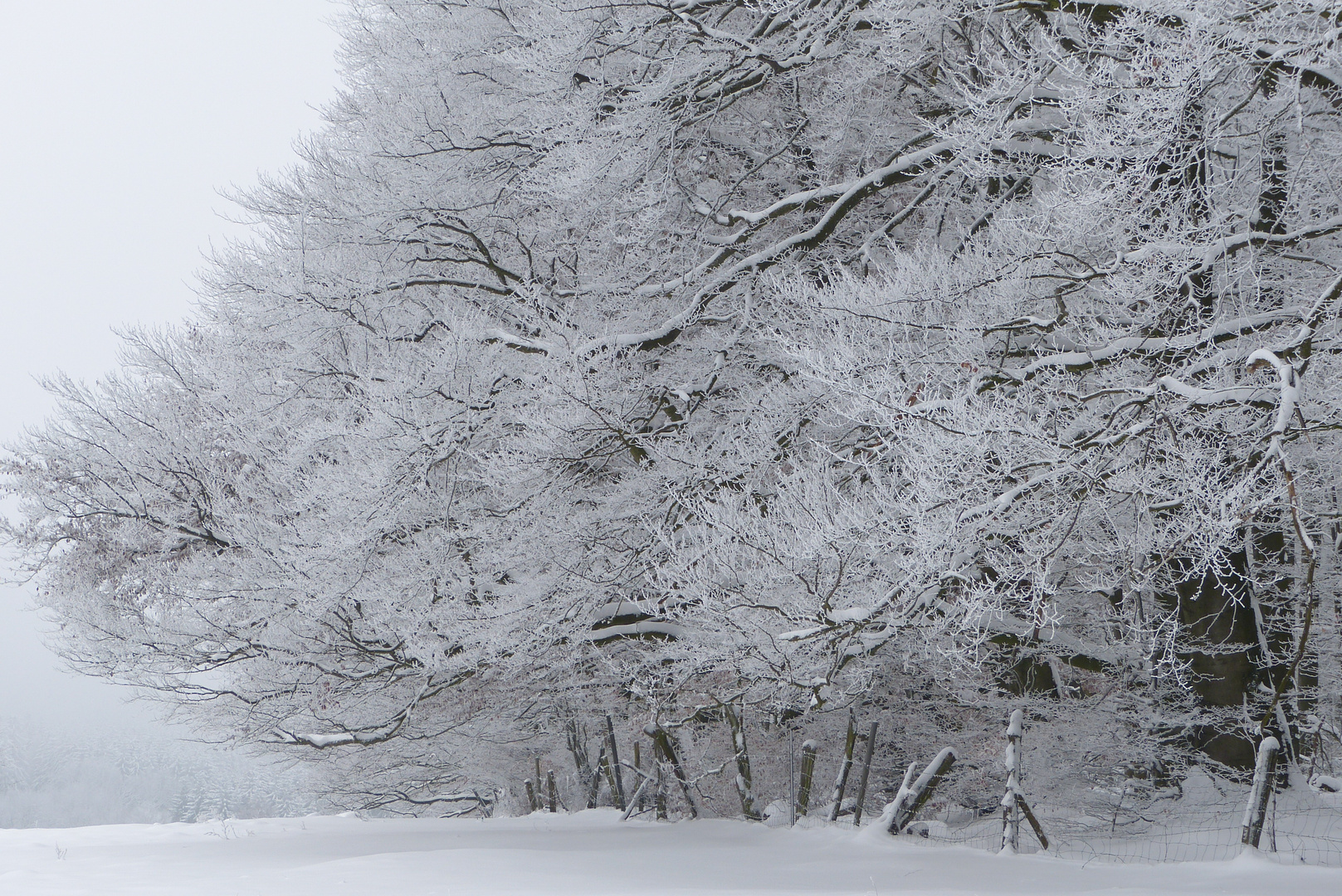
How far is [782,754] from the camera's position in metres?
8.93

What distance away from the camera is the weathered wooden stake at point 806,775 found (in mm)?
7902

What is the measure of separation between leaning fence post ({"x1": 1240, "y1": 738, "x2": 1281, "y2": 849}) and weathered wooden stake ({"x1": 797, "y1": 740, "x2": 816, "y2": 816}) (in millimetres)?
3377

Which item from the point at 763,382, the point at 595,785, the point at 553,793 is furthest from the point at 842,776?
the point at 553,793

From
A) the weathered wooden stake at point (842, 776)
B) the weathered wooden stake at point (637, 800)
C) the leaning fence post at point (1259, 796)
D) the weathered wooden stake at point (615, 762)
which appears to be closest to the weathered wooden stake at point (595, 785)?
the weathered wooden stake at point (615, 762)

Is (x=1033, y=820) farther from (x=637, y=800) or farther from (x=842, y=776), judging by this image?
(x=637, y=800)

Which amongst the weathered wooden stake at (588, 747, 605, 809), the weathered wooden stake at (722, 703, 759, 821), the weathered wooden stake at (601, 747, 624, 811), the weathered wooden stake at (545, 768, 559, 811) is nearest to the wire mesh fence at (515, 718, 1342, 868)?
the weathered wooden stake at (722, 703, 759, 821)

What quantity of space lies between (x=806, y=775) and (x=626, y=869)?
8.95 ft

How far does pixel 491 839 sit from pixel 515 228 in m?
5.19

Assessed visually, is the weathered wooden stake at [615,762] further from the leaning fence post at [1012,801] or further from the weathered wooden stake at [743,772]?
the leaning fence post at [1012,801]

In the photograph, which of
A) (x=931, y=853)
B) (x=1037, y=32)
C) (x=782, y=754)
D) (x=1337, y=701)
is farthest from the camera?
(x=1337, y=701)

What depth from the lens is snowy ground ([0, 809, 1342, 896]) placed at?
180 inches

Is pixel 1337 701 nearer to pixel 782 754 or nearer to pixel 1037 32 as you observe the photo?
pixel 782 754

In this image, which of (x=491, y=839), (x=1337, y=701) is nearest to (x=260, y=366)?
(x=491, y=839)

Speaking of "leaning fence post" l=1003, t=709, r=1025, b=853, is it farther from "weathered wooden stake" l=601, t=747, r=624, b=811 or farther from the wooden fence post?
"weathered wooden stake" l=601, t=747, r=624, b=811
